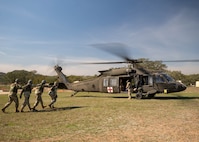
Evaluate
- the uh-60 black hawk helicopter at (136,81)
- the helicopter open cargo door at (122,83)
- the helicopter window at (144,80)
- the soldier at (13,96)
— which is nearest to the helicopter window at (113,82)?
the uh-60 black hawk helicopter at (136,81)

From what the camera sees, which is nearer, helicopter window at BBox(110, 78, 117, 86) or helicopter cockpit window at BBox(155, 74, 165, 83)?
helicopter cockpit window at BBox(155, 74, 165, 83)

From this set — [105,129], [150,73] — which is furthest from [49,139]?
[150,73]

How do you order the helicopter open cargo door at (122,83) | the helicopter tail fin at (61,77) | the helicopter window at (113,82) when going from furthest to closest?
the helicopter tail fin at (61,77) → the helicopter window at (113,82) → the helicopter open cargo door at (122,83)

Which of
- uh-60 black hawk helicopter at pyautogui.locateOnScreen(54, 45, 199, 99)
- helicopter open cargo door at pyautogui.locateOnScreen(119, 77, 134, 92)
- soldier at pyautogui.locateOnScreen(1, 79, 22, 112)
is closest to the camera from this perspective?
soldier at pyautogui.locateOnScreen(1, 79, 22, 112)

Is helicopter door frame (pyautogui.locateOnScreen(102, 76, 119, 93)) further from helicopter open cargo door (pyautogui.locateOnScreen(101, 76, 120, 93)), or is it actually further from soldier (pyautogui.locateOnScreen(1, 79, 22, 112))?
soldier (pyautogui.locateOnScreen(1, 79, 22, 112))

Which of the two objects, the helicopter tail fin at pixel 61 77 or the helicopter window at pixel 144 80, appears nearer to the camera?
the helicopter window at pixel 144 80

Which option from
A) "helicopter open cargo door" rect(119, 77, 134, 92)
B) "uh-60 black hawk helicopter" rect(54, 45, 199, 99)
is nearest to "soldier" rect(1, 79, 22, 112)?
"uh-60 black hawk helicopter" rect(54, 45, 199, 99)

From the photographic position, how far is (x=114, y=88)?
22.6m

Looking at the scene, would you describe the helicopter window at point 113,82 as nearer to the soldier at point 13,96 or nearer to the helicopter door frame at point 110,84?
the helicopter door frame at point 110,84

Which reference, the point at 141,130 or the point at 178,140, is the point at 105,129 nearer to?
the point at 141,130

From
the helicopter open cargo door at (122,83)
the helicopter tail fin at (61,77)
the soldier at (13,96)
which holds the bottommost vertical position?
the soldier at (13,96)

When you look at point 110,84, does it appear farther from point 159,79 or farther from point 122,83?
point 159,79

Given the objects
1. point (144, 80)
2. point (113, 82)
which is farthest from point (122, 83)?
point (144, 80)

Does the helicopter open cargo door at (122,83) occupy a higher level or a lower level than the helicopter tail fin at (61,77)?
lower
